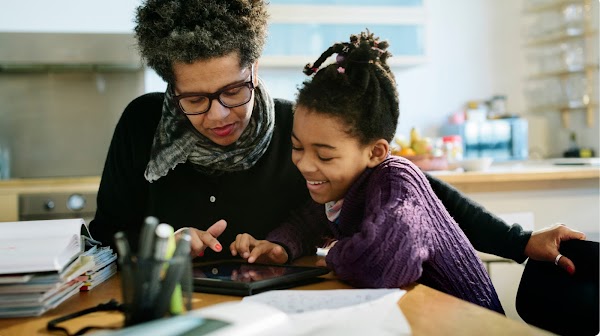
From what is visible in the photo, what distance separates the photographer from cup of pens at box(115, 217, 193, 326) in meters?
0.68

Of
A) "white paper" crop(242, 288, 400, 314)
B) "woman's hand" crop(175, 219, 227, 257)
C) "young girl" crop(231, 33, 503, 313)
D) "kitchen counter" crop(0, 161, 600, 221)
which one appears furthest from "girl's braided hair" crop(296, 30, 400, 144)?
"kitchen counter" crop(0, 161, 600, 221)

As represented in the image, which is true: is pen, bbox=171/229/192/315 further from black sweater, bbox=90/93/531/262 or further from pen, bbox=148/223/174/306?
black sweater, bbox=90/93/531/262

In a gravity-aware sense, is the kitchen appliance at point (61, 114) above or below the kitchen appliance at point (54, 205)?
above

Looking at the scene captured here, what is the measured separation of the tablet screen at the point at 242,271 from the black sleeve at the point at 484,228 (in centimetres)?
46

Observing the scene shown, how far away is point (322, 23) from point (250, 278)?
9.48 ft

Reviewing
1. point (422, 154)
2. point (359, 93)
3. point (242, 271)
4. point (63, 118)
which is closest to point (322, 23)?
point (422, 154)

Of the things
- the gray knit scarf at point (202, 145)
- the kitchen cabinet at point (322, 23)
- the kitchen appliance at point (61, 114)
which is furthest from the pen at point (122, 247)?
the kitchen cabinet at point (322, 23)

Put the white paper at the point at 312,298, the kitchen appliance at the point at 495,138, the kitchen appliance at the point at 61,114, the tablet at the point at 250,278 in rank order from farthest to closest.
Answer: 1. the kitchen appliance at the point at 495,138
2. the kitchen appliance at the point at 61,114
3. the tablet at the point at 250,278
4. the white paper at the point at 312,298

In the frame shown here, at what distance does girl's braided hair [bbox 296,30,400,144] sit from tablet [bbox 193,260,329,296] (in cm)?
31

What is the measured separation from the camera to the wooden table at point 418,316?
28.4 inches

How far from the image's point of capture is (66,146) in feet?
11.5

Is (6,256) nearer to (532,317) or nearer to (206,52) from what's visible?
(206,52)

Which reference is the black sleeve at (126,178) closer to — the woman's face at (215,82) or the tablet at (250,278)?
the woman's face at (215,82)

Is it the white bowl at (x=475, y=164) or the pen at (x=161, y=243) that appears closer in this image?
the pen at (x=161, y=243)
